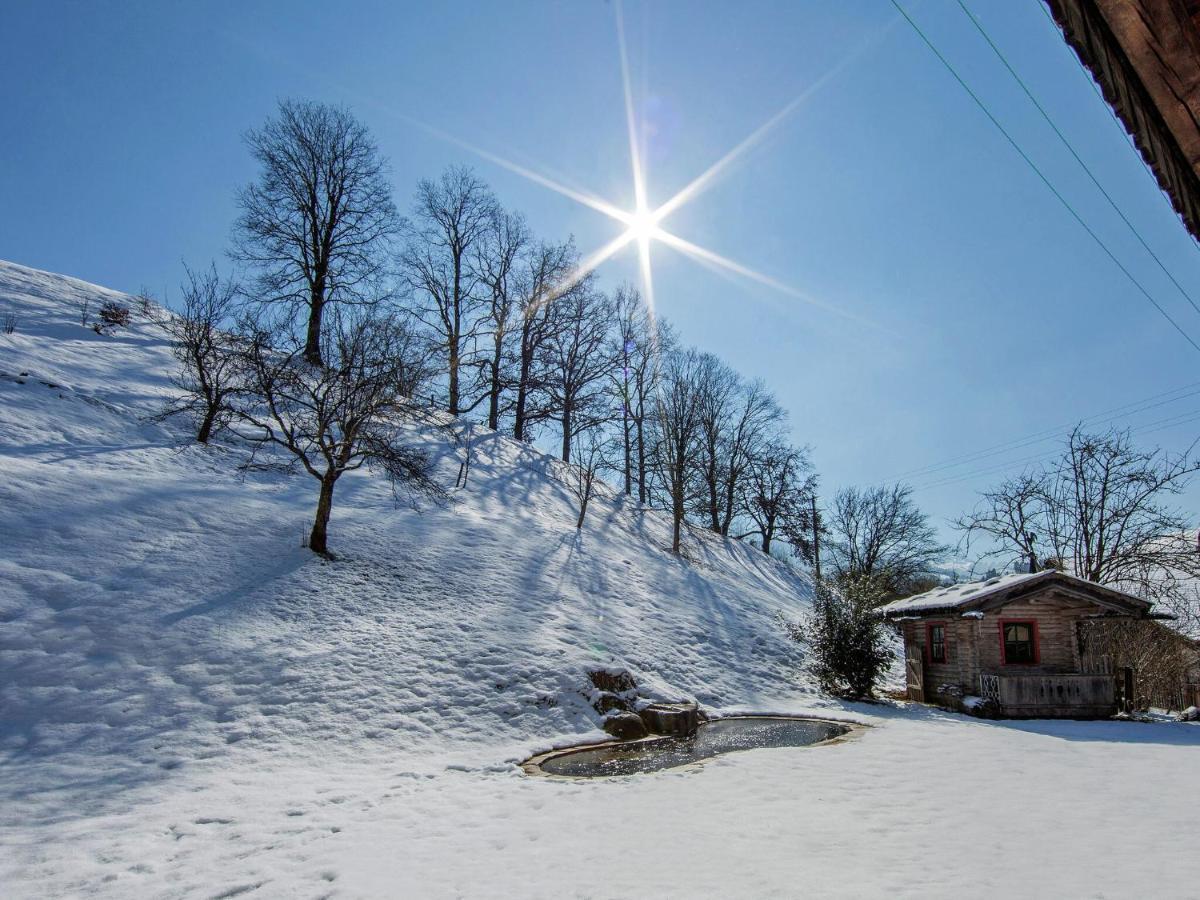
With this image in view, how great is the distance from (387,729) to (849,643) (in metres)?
13.8

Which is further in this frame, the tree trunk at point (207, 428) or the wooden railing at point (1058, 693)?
the tree trunk at point (207, 428)

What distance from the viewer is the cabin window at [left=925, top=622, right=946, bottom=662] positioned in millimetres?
20516

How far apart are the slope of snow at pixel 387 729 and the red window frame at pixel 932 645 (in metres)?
3.54

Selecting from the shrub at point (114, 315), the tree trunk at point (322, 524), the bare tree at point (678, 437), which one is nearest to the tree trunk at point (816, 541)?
the bare tree at point (678, 437)

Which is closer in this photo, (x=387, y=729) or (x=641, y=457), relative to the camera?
(x=387, y=729)

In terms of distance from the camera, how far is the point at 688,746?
41.1ft

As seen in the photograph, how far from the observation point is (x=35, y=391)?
59.1ft

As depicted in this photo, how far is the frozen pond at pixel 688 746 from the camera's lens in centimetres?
1083

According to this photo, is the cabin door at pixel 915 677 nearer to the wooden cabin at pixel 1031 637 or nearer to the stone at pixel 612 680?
the wooden cabin at pixel 1031 637

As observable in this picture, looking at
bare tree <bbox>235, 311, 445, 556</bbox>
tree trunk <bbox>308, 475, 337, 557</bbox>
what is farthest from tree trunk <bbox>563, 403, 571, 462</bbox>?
tree trunk <bbox>308, 475, 337, 557</bbox>

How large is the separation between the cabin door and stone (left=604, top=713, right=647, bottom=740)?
40.8 feet

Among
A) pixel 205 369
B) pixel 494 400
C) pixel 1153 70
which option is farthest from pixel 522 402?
pixel 1153 70

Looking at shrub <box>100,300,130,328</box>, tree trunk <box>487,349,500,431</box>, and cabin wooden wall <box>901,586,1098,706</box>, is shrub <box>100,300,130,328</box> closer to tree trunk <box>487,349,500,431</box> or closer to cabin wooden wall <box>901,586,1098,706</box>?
tree trunk <box>487,349,500,431</box>

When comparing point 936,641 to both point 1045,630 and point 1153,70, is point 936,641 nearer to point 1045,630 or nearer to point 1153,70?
point 1045,630
